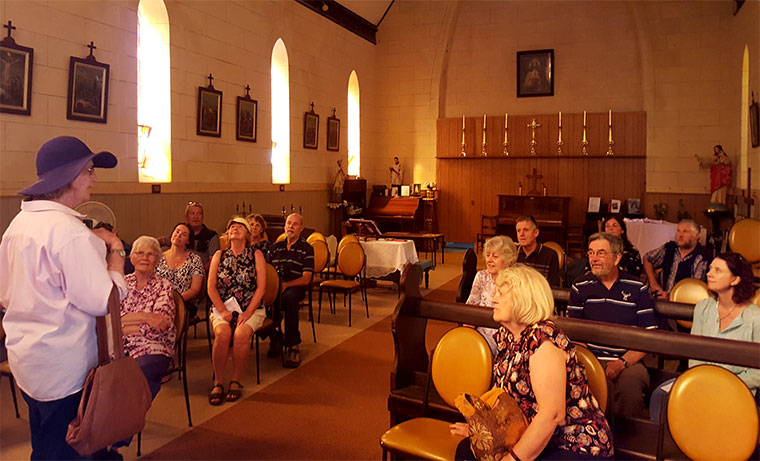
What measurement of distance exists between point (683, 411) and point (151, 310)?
9.90 ft

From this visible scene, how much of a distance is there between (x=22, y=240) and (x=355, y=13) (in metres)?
12.7

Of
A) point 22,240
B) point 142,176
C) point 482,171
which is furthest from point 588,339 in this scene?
point 482,171

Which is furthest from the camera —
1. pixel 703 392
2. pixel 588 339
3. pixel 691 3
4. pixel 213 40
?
pixel 691 3

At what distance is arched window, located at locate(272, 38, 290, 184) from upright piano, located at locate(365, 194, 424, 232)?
9.81 ft

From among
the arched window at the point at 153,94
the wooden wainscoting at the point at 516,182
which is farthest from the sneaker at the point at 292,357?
the wooden wainscoting at the point at 516,182

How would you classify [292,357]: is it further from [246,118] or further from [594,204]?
[594,204]

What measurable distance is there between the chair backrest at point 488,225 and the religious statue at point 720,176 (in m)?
4.58

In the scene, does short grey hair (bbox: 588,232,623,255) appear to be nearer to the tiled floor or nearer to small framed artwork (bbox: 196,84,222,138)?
the tiled floor

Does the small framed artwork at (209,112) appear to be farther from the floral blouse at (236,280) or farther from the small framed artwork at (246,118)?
the floral blouse at (236,280)

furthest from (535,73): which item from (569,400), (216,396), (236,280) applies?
(569,400)

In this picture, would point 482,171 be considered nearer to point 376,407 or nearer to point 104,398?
point 376,407

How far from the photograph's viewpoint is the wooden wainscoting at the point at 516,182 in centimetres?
1302

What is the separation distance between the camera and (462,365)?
267cm

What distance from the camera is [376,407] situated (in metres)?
4.17
